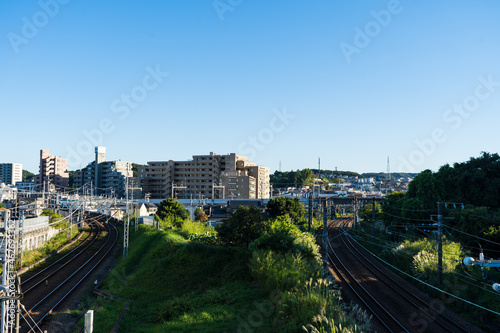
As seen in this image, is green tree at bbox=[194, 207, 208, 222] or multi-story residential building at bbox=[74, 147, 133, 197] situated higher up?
multi-story residential building at bbox=[74, 147, 133, 197]

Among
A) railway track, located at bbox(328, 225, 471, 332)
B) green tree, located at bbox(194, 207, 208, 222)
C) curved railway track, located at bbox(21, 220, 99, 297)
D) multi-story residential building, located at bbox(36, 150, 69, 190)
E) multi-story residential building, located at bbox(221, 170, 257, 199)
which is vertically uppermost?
multi-story residential building, located at bbox(36, 150, 69, 190)

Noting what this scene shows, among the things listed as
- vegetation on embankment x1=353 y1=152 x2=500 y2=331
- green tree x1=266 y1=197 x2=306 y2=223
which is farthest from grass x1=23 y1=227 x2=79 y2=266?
vegetation on embankment x1=353 y1=152 x2=500 y2=331

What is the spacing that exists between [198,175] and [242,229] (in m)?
72.6

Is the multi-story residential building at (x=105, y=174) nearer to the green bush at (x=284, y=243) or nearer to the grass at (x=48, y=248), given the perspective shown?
the grass at (x=48, y=248)

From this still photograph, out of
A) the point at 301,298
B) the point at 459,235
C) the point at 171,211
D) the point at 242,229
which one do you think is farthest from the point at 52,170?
the point at 301,298

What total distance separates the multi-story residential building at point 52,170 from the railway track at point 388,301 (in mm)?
104657

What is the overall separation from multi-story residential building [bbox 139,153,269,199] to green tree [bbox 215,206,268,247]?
214 feet

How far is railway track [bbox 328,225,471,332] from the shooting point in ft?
49.8

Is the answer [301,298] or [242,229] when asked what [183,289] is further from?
[301,298]

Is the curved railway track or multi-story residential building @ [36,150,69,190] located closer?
the curved railway track

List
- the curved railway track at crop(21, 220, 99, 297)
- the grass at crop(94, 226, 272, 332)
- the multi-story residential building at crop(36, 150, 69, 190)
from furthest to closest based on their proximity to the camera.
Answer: the multi-story residential building at crop(36, 150, 69, 190)
the curved railway track at crop(21, 220, 99, 297)
the grass at crop(94, 226, 272, 332)

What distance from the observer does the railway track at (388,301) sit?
1519 cm

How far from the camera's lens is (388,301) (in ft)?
61.4

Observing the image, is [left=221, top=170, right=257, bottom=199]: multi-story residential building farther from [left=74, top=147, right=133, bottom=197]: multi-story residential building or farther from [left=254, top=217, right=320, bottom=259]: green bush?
[left=254, top=217, right=320, bottom=259]: green bush
